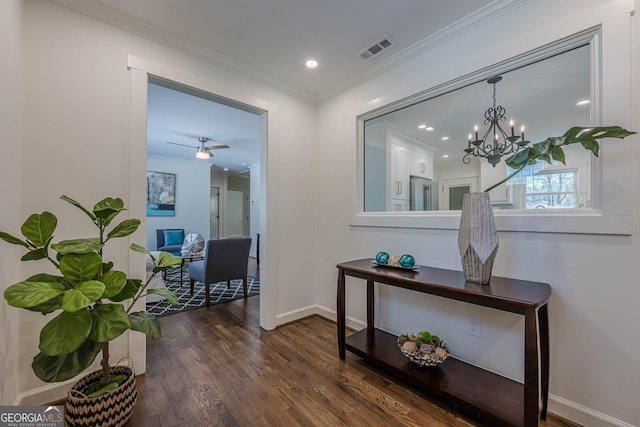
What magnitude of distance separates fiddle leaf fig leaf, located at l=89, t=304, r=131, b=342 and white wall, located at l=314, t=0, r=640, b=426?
1.96m

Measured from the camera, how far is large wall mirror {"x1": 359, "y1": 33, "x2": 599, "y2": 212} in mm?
1581

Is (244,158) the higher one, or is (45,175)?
(244,158)

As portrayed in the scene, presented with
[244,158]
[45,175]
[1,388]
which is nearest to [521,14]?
[45,175]

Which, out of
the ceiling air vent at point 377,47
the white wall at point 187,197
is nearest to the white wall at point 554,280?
the ceiling air vent at point 377,47

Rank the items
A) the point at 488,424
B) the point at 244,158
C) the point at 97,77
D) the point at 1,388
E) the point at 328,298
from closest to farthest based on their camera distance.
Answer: the point at 1,388 < the point at 488,424 < the point at 97,77 < the point at 328,298 < the point at 244,158

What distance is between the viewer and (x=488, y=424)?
1.46 metres

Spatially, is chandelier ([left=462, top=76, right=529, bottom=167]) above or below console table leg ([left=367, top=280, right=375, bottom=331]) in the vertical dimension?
above

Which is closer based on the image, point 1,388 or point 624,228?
point 1,388

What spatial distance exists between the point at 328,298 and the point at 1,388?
2364mm

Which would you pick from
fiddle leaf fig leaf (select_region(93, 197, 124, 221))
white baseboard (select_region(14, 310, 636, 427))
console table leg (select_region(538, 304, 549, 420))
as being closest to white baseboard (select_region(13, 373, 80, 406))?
white baseboard (select_region(14, 310, 636, 427))

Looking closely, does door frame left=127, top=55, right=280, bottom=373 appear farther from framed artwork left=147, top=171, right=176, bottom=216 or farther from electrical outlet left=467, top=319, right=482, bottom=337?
framed artwork left=147, top=171, right=176, bottom=216

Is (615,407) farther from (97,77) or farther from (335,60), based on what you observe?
(97,77)

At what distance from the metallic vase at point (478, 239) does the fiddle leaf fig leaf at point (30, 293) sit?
207cm

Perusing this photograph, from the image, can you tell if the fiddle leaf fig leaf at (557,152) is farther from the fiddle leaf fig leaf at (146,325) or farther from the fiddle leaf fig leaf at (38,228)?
the fiddle leaf fig leaf at (38,228)
